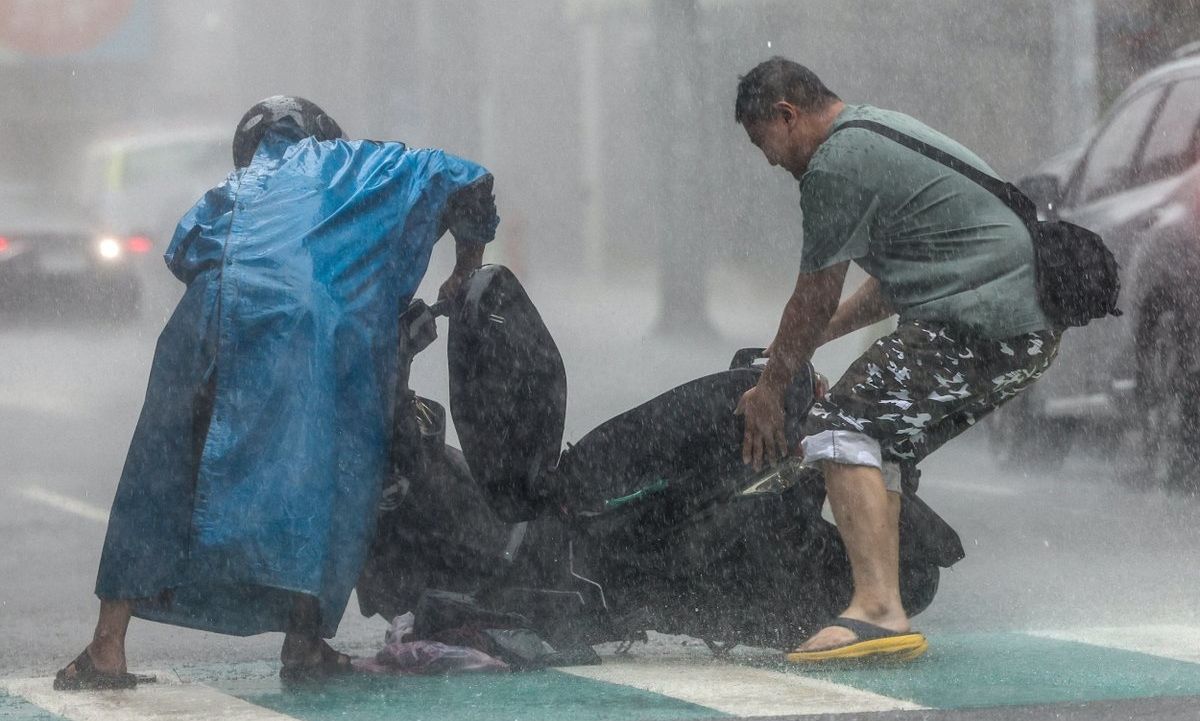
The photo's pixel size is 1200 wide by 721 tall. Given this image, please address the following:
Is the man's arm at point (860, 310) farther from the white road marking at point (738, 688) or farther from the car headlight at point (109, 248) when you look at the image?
the car headlight at point (109, 248)

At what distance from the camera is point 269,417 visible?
382 centimetres

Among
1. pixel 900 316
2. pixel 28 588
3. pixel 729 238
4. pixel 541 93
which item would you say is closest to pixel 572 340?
pixel 541 93

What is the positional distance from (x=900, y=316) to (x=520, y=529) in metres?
0.96

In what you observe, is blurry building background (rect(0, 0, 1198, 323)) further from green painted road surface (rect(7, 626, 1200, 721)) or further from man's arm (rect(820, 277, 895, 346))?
green painted road surface (rect(7, 626, 1200, 721))

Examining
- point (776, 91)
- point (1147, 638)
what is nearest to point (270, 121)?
point (776, 91)

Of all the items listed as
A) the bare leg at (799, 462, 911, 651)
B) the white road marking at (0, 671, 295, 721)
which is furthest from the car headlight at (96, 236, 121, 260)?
the bare leg at (799, 462, 911, 651)

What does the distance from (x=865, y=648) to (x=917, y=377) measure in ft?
1.92

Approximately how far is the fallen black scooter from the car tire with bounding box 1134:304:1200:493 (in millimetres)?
3344

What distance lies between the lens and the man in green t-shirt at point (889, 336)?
13.6 ft

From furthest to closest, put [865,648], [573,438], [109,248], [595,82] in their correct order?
1. [595,82]
2. [109,248]
3. [573,438]
4. [865,648]

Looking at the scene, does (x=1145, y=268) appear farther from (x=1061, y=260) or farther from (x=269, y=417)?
(x=269, y=417)

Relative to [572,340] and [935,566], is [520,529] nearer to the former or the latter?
[935,566]

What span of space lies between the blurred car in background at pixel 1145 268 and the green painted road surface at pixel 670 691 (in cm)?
305

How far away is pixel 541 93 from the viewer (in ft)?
35.3
